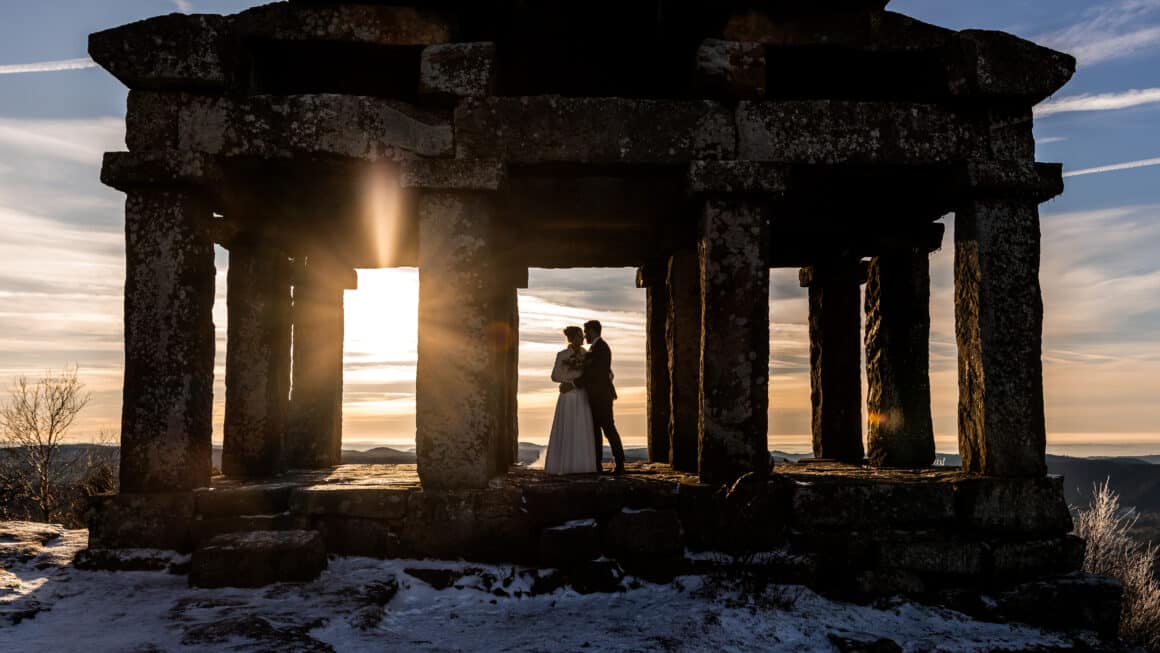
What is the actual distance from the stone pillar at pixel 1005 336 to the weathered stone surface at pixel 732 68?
2.28m

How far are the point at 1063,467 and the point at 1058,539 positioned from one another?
87842mm

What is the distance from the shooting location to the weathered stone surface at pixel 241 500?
7020mm

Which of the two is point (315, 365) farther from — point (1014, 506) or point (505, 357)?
point (1014, 506)

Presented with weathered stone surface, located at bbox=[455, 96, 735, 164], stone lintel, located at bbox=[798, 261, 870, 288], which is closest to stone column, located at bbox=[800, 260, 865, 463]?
stone lintel, located at bbox=[798, 261, 870, 288]

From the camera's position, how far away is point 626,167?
7.36 meters

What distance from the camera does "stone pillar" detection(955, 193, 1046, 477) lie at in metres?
7.24

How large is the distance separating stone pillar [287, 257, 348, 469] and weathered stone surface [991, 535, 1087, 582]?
317 inches

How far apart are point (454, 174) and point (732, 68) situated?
8.71 feet

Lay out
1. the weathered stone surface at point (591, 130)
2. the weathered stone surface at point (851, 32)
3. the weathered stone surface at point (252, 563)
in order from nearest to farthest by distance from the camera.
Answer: the weathered stone surface at point (252, 563) → the weathered stone surface at point (591, 130) → the weathered stone surface at point (851, 32)

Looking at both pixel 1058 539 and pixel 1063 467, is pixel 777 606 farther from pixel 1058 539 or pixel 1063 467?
pixel 1063 467

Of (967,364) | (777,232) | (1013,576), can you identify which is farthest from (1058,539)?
(777,232)

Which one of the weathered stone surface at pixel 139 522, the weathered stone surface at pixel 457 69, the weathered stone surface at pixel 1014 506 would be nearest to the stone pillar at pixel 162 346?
the weathered stone surface at pixel 139 522

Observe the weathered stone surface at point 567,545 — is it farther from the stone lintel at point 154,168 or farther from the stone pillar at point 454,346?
the stone lintel at point 154,168

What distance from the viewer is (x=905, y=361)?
1030cm
